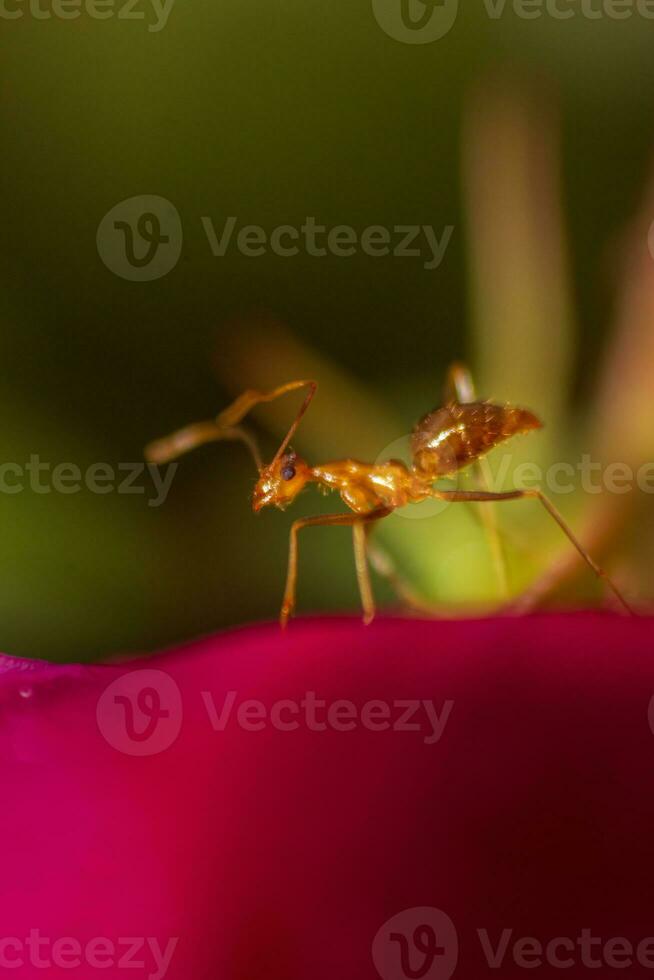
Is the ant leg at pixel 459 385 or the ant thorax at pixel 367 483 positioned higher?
the ant leg at pixel 459 385

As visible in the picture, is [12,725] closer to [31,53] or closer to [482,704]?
[482,704]
